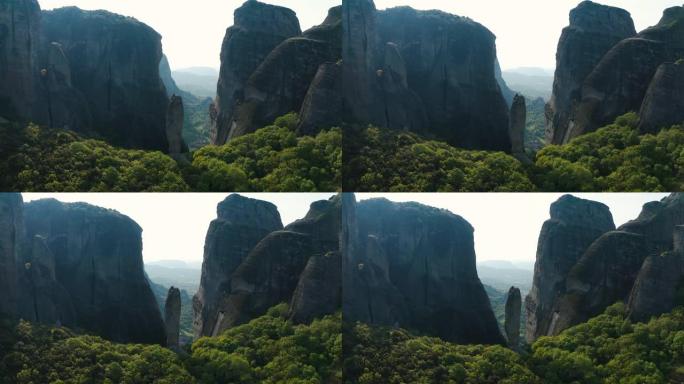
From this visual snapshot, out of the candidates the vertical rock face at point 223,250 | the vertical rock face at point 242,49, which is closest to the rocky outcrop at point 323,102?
the vertical rock face at point 242,49

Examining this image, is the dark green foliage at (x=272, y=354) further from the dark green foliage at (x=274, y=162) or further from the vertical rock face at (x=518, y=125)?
the vertical rock face at (x=518, y=125)

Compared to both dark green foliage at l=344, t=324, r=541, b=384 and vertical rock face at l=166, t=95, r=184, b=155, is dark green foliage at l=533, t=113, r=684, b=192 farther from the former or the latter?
vertical rock face at l=166, t=95, r=184, b=155

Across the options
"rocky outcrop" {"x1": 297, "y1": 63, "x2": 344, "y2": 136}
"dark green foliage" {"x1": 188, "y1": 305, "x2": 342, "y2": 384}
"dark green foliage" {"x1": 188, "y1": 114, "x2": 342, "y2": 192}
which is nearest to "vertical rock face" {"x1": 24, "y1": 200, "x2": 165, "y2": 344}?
"dark green foliage" {"x1": 188, "y1": 305, "x2": 342, "y2": 384}

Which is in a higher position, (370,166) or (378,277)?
(370,166)

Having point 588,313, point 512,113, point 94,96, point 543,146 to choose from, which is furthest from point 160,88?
point 588,313

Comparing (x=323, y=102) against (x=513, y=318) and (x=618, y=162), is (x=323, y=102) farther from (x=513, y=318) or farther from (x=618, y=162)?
(x=618, y=162)

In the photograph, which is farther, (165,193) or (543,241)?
(543,241)

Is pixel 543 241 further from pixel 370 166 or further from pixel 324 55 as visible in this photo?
pixel 324 55
